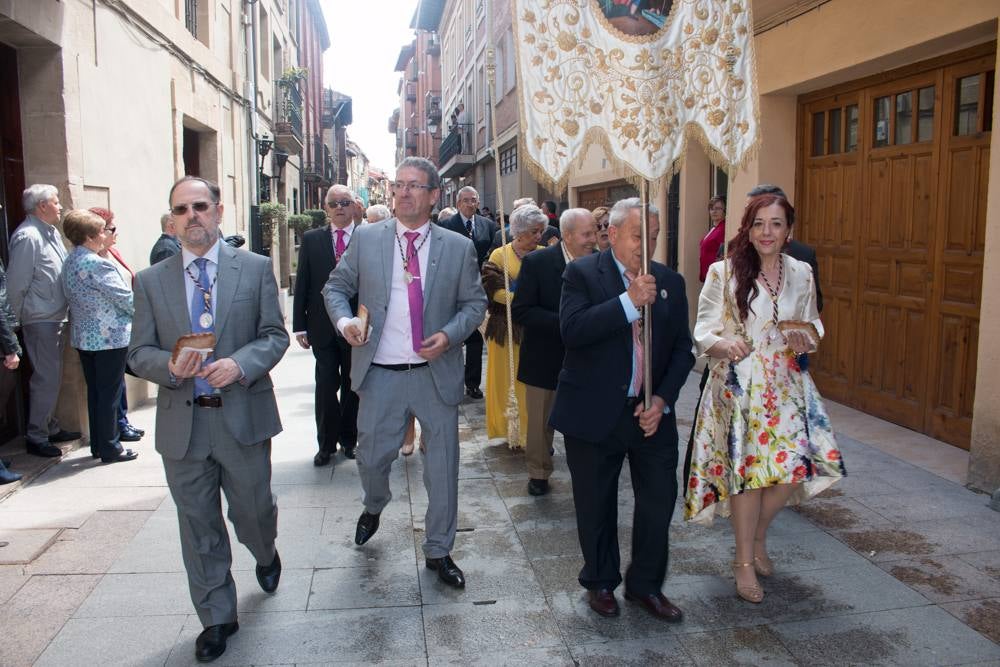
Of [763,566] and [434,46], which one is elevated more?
[434,46]

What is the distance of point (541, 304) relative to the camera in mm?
5086

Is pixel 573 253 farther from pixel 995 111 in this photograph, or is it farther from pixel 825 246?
pixel 825 246

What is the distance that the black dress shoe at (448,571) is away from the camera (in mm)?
3793

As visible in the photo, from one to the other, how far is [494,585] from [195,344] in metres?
1.76

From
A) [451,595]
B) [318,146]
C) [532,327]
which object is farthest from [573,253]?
[318,146]

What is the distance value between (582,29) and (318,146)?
29552 millimetres

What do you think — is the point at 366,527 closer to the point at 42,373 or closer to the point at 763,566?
the point at 763,566

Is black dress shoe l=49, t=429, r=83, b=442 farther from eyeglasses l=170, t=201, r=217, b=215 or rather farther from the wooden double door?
the wooden double door

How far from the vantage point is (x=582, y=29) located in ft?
12.6

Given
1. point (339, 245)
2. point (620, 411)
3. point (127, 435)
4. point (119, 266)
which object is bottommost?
point (127, 435)

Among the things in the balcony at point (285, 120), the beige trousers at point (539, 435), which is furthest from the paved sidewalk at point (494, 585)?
the balcony at point (285, 120)

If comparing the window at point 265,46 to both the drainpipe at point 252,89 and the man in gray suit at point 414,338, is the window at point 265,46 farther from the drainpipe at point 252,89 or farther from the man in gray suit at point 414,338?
the man in gray suit at point 414,338

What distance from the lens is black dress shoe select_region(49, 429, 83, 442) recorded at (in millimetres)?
6113

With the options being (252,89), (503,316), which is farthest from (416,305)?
(252,89)
